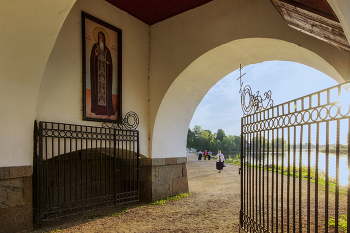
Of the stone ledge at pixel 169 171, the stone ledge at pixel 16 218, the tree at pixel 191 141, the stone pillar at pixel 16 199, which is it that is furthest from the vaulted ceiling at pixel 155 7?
the tree at pixel 191 141

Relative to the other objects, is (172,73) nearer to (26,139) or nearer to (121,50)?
(121,50)

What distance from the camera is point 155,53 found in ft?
21.5

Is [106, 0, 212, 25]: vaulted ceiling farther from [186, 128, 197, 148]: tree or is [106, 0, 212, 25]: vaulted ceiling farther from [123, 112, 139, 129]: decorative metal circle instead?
[186, 128, 197, 148]: tree

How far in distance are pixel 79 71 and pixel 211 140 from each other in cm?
3783

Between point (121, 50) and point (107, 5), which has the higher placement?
point (107, 5)

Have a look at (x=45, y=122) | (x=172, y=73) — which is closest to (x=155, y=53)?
(x=172, y=73)

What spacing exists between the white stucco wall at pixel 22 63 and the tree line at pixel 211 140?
35593mm

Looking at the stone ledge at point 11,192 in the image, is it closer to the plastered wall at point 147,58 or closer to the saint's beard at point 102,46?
the plastered wall at point 147,58

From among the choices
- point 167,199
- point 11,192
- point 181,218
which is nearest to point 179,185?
point 167,199

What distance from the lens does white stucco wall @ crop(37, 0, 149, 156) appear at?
4.54 m

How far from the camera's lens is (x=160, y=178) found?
644 centimetres

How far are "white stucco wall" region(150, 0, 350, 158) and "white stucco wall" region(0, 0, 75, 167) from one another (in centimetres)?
287

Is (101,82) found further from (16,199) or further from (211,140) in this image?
(211,140)

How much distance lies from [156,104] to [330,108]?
183 inches
